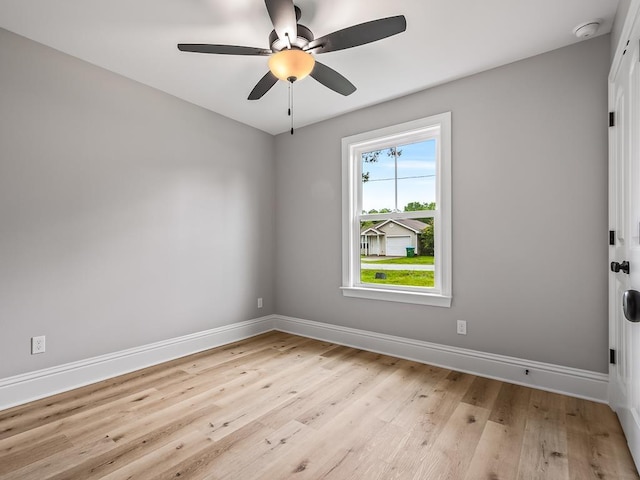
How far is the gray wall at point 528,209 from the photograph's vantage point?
2.33 metres

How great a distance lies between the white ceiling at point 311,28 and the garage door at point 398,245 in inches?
56.0

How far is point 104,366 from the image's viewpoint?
271cm

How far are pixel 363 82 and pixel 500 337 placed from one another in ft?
8.00

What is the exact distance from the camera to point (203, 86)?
3.04 m

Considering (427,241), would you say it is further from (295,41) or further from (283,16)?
(283,16)

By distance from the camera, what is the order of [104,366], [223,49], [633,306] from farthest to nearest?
1. [104,366]
2. [223,49]
3. [633,306]

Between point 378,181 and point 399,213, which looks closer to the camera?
point 399,213

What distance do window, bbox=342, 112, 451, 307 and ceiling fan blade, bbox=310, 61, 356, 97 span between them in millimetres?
1022

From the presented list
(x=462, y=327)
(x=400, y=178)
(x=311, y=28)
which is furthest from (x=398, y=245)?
(x=311, y=28)

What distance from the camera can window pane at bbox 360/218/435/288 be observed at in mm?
3209

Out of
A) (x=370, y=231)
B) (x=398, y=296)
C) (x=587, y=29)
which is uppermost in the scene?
(x=587, y=29)

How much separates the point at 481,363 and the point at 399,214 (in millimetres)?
1508

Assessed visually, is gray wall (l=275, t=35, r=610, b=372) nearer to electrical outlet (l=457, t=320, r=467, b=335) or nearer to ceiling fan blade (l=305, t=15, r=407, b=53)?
electrical outlet (l=457, t=320, r=467, b=335)

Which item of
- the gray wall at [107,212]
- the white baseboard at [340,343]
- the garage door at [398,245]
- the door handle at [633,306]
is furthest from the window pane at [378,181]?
the door handle at [633,306]
